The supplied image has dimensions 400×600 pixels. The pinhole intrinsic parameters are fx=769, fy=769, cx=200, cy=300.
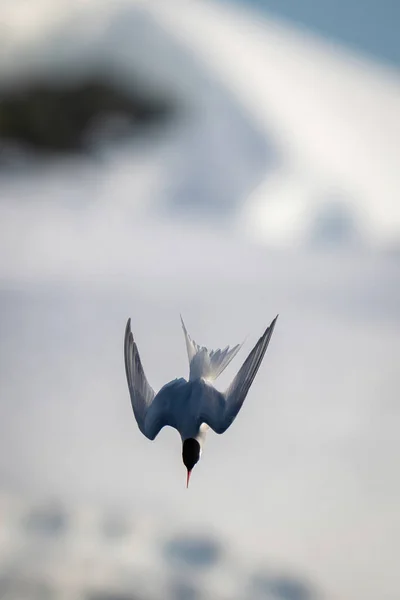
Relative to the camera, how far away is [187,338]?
524 cm

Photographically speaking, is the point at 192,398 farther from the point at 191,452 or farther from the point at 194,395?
the point at 191,452

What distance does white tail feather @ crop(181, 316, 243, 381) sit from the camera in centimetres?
525

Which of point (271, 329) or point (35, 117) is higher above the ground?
point (35, 117)

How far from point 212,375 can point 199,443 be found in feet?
1.80

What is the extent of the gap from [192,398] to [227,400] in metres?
0.24

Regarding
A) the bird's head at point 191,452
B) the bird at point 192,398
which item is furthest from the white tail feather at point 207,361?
the bird's head at point 191,452

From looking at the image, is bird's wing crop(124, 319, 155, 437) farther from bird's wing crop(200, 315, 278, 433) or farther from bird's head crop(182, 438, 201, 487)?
bird's wing crop(200, 315, 278, 433)

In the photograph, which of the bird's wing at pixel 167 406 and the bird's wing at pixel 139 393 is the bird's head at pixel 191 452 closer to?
the bird's wing at pixel 167 406

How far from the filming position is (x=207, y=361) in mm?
5262

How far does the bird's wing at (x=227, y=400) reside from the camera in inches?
195

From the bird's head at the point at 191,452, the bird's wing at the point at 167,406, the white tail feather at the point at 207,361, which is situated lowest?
the bird's head at the point at 191,452

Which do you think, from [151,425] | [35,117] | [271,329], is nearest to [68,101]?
[35,117]

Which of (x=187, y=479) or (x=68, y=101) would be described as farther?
(x=187, y=479)

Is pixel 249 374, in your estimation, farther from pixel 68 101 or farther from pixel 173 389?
pixel 68 101
